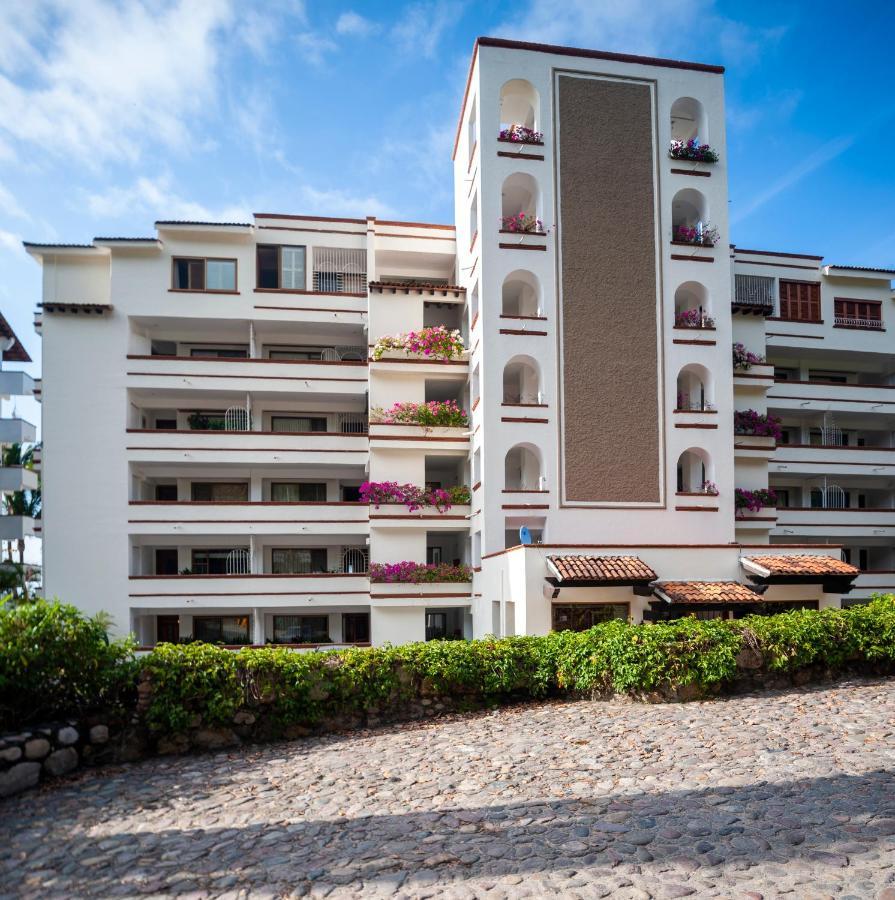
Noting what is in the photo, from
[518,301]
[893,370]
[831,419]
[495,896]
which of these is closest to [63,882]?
[495,896]

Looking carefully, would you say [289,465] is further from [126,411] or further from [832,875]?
[832,875]

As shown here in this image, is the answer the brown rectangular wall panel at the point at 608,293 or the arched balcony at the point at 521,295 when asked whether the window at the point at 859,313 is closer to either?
the brown rectangular wall panel at the point at 608,293

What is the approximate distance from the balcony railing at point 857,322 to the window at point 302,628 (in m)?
26.8

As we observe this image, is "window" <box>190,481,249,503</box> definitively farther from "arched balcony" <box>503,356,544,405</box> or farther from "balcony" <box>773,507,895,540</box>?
"balcony" <box>773,507,895,540</box>

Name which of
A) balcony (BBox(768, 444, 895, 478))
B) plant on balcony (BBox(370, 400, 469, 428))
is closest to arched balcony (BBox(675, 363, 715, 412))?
balcony (BBox(768, 444, 895, 478))

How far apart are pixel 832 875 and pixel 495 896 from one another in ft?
10.5

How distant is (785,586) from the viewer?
81.0 ft

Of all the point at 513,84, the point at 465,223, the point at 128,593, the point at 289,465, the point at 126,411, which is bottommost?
the point at 128,593

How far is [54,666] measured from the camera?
12609 millimetres

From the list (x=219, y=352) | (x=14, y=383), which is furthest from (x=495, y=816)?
(x=14, y=383)

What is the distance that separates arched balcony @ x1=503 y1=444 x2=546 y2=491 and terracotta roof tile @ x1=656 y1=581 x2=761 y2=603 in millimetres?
5985

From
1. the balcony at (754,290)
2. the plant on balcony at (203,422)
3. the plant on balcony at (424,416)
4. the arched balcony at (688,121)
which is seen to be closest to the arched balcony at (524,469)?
the plant on balcony at (424,416)

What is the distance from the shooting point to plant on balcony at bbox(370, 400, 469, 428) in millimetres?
31812

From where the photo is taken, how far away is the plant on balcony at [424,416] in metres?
31.8
